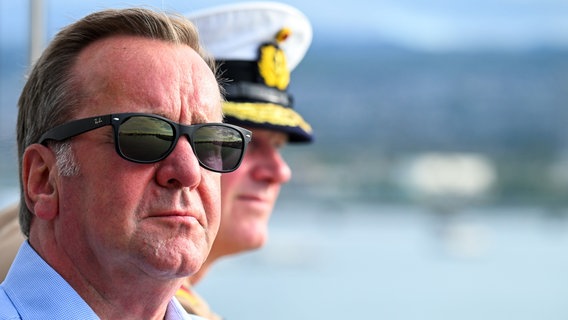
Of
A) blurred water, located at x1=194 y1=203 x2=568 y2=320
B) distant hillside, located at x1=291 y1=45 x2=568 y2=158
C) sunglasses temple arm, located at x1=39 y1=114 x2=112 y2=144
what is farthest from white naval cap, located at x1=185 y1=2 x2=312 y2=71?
distant hillside, located at x1=291 y1=45 x2=568 y2=158

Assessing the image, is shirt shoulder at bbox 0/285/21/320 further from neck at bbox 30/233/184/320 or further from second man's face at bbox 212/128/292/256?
second man's face at bbox 212/128/292/256

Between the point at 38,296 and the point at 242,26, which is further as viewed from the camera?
the point at 242,26

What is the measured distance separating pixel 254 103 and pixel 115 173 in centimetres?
97

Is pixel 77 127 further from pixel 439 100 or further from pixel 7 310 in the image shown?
pixel 439 100

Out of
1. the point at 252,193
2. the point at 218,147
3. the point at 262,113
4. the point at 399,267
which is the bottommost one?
the point at 399,267

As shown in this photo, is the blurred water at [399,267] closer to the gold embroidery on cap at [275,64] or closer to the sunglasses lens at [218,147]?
the gold embroidery on cap at [275,64]

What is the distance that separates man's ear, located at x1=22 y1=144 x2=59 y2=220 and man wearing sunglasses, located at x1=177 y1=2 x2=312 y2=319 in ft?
2.73

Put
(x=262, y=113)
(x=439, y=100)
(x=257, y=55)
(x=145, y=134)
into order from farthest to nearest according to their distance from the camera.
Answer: (x=439, y=100) < (x=257, y=55) < (x=262, y=113) < (x=145, y=134)

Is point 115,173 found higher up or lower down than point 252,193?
higher up

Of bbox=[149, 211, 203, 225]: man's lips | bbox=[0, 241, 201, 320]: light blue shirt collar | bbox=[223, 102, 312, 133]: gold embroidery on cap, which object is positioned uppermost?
bbox=[149, 211, 203, 225]: man's lips

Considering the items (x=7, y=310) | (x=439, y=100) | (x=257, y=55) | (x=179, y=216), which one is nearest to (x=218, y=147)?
(x=179, y=216)

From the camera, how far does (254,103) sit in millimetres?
2291

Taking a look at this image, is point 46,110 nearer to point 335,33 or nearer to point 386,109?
point 386,109

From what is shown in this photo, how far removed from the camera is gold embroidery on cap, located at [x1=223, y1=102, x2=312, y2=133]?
7.34ft
